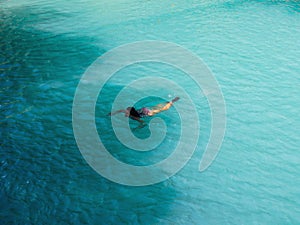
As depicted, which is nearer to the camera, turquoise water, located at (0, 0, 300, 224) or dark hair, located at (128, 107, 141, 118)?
turquoise water, located at (0, 0, 300, 224)

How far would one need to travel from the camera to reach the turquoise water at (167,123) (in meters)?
6.67

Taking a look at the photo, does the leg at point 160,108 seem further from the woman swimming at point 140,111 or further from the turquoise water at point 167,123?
the turquoise water at point 167,123

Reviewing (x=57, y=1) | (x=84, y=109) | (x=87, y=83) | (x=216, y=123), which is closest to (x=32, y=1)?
(x=57, y=1)

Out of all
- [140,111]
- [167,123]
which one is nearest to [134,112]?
[140,111]

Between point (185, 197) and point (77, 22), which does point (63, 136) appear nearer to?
point (185, 197)

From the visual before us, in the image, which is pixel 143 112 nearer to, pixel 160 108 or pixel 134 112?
pixel 134 112

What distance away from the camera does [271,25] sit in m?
16.0

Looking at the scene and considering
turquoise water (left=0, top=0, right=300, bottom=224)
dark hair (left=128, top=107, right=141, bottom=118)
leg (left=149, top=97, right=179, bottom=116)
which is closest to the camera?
turquoise water (left=0, top=0, right=300, bottom=224)

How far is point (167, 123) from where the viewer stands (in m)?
9.14

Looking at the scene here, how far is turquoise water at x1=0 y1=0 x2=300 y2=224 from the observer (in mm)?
6672

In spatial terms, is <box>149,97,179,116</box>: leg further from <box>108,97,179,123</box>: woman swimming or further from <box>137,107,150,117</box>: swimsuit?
<box>137,107,150,117</box>: swimsuit

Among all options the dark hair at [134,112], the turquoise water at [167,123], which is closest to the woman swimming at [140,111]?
the dark hair at [134,112]

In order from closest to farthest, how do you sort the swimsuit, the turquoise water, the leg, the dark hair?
the turquoise water < the dark hair < the swimsuit < the leg

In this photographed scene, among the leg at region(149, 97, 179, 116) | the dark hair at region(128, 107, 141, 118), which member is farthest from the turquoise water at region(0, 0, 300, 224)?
the dark hair at region(128, 107, 141, 118)
